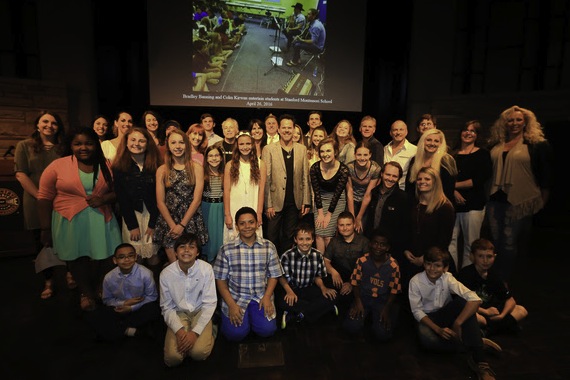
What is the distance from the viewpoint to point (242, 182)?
3.06 m

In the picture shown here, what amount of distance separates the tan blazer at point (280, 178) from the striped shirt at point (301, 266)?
25.3 inches

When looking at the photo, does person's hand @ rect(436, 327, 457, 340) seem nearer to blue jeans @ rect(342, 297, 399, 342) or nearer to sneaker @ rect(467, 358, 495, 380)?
sneaker @ rect(467, 358, 495, 380)

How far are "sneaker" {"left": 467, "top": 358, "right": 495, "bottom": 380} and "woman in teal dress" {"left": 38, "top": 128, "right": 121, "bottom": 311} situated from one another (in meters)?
2.68

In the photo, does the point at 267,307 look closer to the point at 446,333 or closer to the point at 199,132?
the point at 446,333

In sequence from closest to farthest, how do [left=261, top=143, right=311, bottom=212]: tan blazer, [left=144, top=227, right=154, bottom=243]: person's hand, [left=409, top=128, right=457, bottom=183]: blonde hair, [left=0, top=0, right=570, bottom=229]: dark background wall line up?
[left=144, top=227, right=154, bottom=243]: person's hand < [left=409, top=128, right=457, bottom=183]: blonde hair < [left=261, top=143, right=311, bottom=212]: tan blazer < [left=0, top=0, right=570, bottom=229]: dark background wall

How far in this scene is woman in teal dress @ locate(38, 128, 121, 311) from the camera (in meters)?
2.54

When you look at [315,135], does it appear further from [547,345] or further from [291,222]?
[547,345]

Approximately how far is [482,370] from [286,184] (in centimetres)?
207

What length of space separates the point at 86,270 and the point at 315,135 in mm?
2576

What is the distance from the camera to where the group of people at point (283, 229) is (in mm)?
2373

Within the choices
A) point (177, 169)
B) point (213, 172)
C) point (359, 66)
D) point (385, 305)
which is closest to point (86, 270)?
point (177, 169)

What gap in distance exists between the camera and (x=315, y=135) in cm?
385

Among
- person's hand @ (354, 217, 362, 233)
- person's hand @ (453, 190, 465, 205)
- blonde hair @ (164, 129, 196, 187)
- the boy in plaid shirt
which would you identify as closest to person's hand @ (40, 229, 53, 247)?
blonde hair @ (164, 129, 196, 187)

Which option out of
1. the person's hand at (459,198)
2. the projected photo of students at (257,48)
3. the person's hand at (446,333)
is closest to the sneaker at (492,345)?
the person's hand at (446,333)
